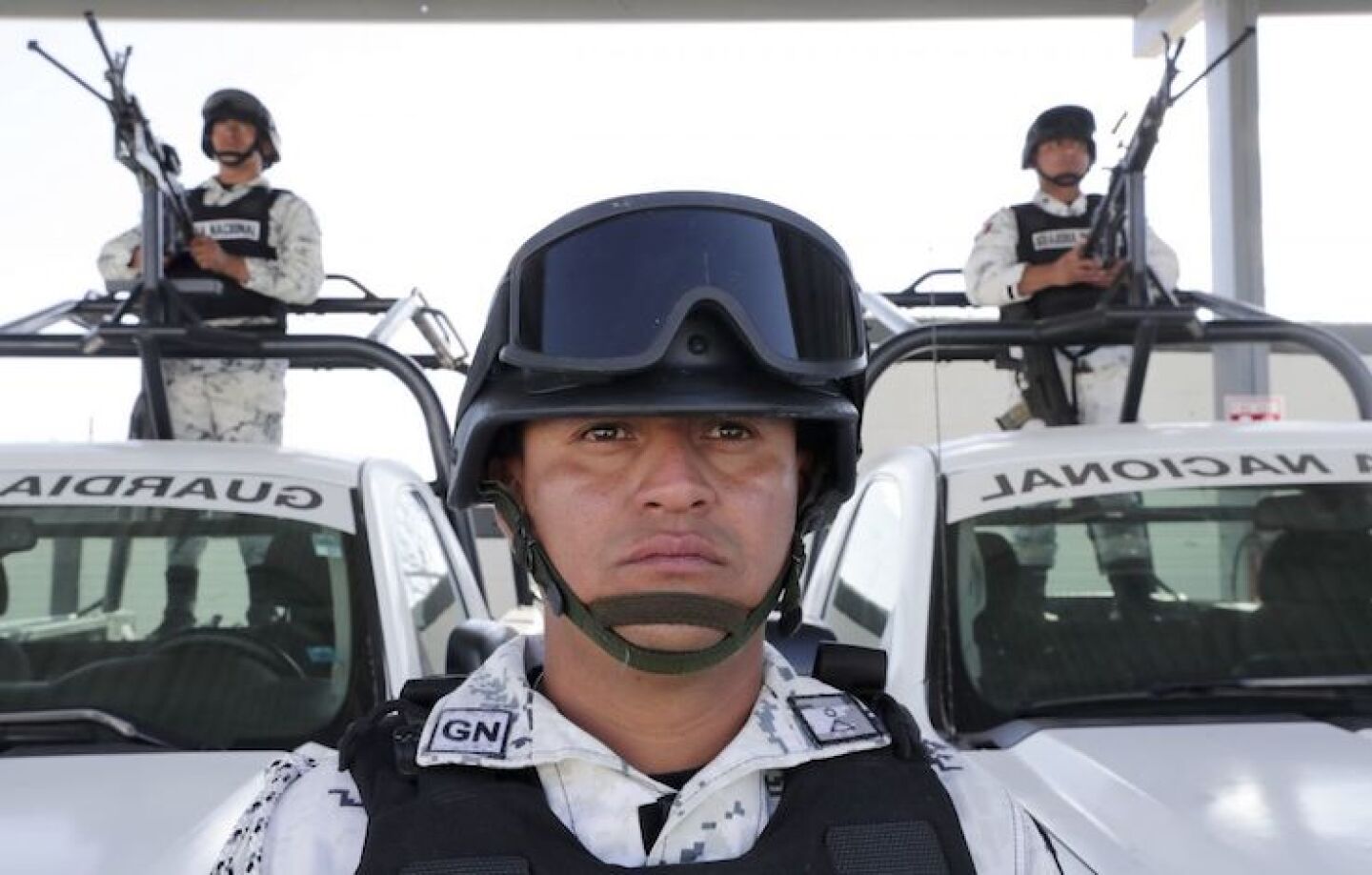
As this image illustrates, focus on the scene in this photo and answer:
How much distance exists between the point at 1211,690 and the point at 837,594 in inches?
47.4

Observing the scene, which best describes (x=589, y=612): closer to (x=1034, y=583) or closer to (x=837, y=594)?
(x=1034, y=583)

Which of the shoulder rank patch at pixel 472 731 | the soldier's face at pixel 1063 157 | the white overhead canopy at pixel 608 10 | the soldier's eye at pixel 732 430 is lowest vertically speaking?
the shoulder rank patch at pixel 472 731

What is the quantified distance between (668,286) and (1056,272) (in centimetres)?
448

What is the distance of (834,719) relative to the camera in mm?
1688

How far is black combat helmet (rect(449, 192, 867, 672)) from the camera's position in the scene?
1.64 metres

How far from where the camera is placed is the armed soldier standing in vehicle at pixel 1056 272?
5.77m

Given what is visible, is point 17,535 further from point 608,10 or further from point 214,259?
point 608,10

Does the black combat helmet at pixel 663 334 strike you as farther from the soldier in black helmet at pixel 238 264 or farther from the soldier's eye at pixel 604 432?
the soldier in black helmet at pixel 238 264

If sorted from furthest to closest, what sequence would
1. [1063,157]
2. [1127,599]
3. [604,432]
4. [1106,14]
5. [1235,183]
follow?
1. [1235,183]
2. [1106,14]
3. [1063,157]
4. [1127,599]
5. [604,432]

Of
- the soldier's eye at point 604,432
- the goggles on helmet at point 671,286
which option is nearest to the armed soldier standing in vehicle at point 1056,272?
the goggles on helmet at point 671,286

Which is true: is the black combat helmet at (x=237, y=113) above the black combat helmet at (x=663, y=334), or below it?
above

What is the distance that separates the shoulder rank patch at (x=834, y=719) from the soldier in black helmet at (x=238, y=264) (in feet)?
14.5

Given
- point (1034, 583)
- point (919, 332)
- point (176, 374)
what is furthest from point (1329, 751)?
point (176, 374)

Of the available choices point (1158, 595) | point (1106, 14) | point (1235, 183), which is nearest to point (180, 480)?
point (1158, 595)
